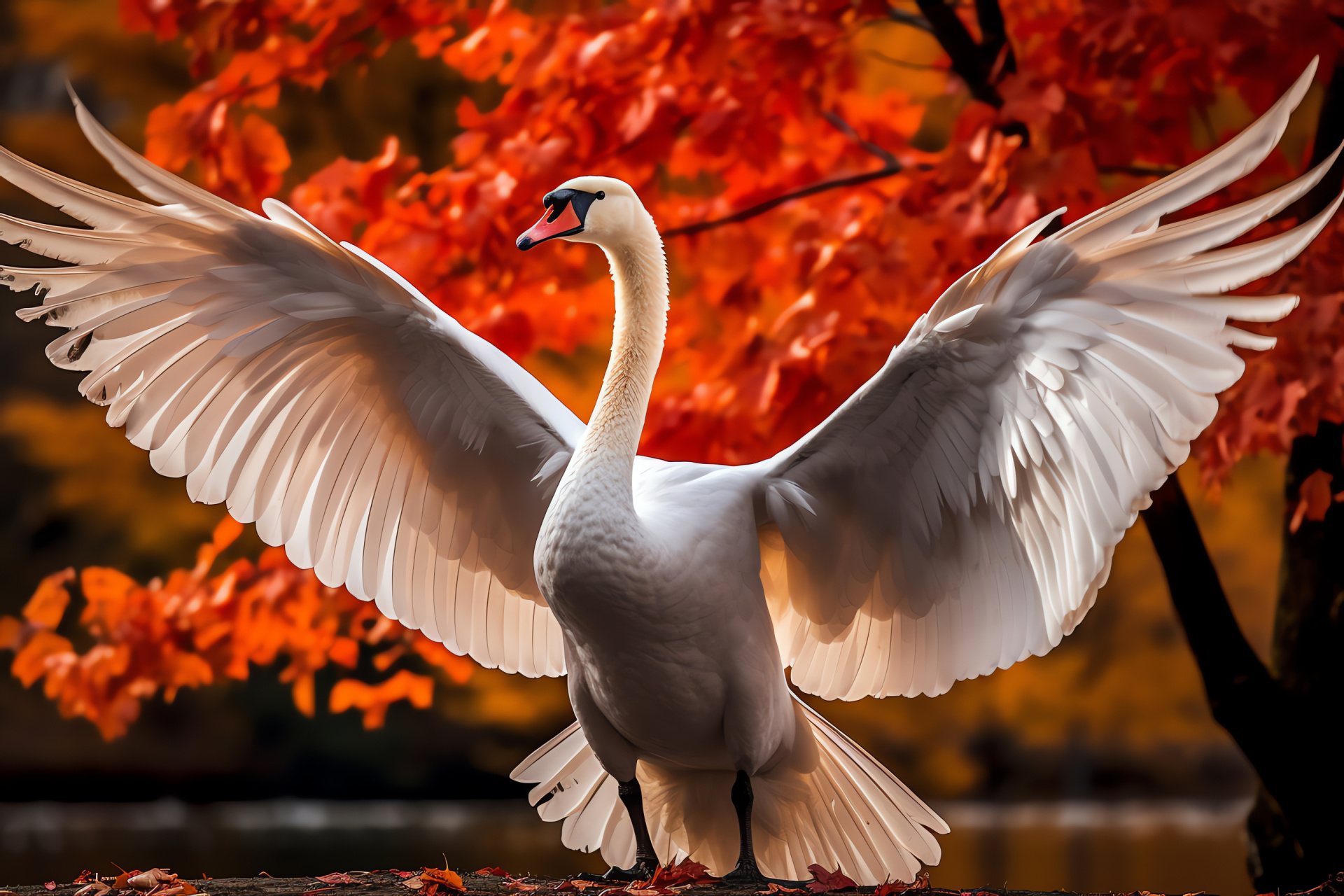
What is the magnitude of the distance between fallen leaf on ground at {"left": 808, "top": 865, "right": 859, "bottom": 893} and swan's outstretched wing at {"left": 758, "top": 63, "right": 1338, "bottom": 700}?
0.64m

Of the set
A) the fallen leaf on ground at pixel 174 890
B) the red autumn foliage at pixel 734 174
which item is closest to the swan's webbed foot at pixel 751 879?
the fallen leaf on ground at pixel 174 890

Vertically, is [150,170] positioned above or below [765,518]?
above

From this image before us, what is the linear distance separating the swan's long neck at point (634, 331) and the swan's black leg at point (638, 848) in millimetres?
891

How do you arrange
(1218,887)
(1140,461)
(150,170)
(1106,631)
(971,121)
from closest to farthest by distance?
1. (1140,461)
2. (150,170)
3. (971,121)
4. (1218,887)
5. (1106,631)

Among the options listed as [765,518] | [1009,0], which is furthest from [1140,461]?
[1009,0]

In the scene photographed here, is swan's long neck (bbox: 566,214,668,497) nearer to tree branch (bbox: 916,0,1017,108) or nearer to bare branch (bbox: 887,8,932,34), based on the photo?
bare branch (bbox: 887,8,932,34)

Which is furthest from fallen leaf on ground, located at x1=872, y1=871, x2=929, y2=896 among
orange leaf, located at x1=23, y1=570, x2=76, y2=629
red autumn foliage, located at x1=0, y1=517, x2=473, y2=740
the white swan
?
orange leaf, located at x1=23, y1=570, x2=76, y2=629

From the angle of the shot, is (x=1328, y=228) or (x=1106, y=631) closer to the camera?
(x=1328, y=228)

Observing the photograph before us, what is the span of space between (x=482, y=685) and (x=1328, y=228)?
7725 mm

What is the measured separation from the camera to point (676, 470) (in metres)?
3.29

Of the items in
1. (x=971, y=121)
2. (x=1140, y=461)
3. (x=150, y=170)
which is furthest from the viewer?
(x=971, y=121)

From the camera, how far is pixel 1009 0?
Result: 13.8 feet

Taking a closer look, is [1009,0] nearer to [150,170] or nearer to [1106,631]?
[150,170]

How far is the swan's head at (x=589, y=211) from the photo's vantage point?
3057mm
